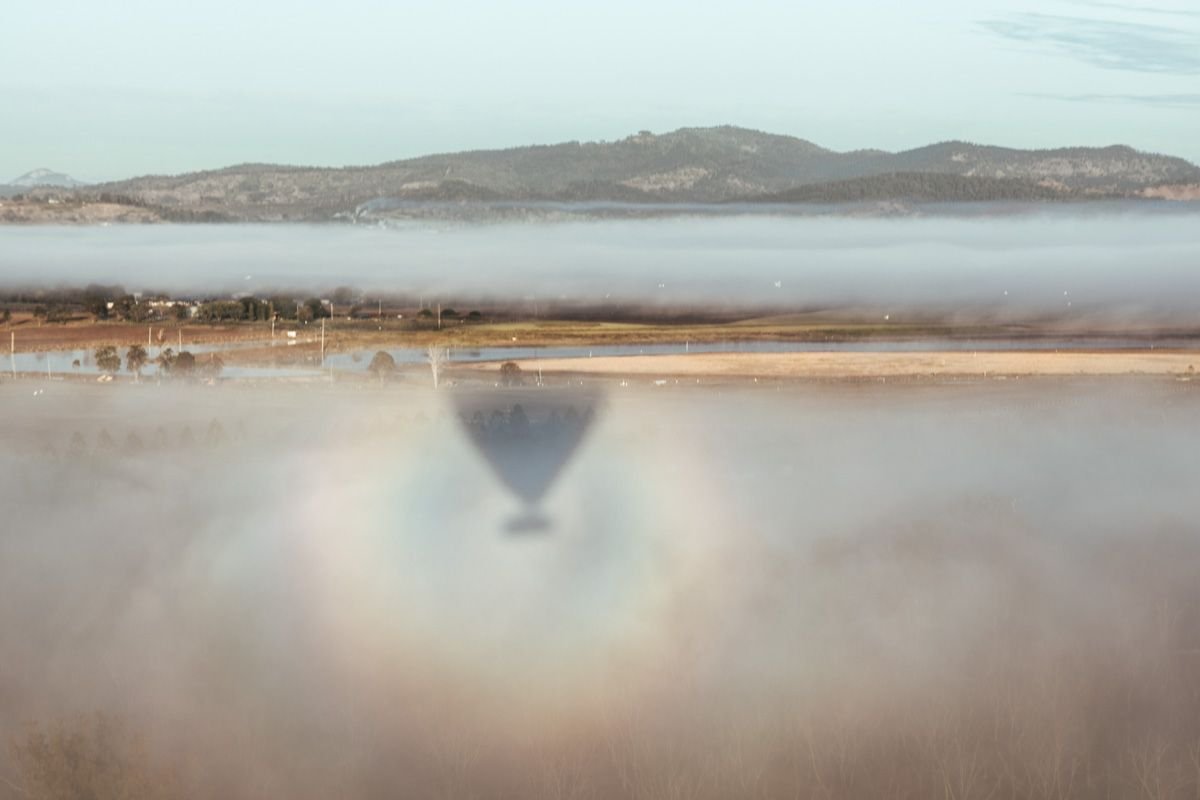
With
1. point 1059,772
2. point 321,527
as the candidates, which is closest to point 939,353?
point 321,527

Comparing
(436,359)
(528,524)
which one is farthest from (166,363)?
(528,524)

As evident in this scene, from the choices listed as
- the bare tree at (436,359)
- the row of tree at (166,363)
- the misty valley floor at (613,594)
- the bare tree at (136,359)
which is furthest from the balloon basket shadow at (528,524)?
the bare tree at (136,359)

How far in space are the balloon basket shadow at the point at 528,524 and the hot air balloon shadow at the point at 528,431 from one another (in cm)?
252

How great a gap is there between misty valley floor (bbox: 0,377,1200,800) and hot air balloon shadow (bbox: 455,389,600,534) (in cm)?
70

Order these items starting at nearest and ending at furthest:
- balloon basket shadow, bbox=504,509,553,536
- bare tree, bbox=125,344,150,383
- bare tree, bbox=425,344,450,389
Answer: balloon basket shadow, bbox=504,509,553,536, bare tree, bbox=425,344,450,389, bare tree, bbox=125,344,150,383

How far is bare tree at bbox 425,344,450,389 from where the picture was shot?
140000mm

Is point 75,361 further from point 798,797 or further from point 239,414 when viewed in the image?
point 798,797

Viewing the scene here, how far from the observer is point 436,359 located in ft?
461

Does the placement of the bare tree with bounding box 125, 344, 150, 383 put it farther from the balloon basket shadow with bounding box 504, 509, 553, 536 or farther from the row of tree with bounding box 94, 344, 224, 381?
the balloon basket shadow with bounding box 504, 509, 553, 536

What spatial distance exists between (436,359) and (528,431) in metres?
11.0

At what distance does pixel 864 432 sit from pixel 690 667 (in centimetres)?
7136

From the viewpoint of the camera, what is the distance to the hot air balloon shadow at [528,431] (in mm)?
141875

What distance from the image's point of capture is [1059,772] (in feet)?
239

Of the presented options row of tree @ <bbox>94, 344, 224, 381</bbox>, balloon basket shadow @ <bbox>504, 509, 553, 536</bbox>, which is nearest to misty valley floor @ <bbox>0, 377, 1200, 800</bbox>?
balloon basket shadow @ <bbox>504, 509, 553, 536</bbox>
